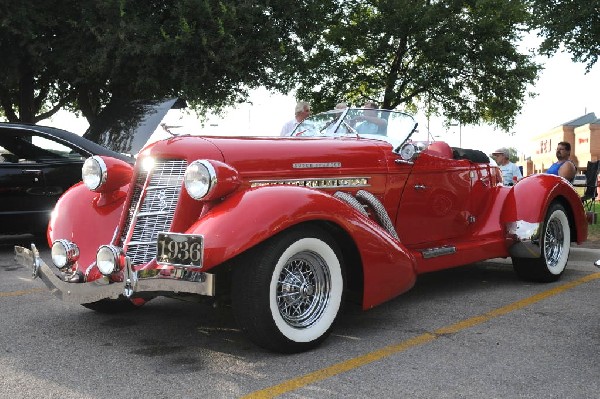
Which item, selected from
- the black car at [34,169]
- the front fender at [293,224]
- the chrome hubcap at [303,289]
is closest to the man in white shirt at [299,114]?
the black car at [34,169]

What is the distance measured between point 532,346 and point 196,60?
44.0ft

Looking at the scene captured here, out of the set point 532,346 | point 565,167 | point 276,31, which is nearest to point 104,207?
point 532,346

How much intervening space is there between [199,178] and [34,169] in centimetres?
472

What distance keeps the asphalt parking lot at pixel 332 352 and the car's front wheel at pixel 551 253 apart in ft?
1.64

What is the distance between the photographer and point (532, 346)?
3.79 metres

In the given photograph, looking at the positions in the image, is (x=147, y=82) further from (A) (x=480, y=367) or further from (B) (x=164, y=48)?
(A) (x=480, y=367)

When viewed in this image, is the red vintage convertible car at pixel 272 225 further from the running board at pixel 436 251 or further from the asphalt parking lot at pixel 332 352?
the asphalt parking lot at pixel 332 352

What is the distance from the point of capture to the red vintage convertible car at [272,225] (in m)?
3.44

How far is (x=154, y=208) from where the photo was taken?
3.91m

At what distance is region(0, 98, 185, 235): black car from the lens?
7.39 meters

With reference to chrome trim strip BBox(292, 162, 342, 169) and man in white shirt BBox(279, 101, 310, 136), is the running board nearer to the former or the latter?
chrome trim strip BBox(292, 162, 342, 169)

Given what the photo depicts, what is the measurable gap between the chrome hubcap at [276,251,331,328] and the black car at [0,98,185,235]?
4096mm

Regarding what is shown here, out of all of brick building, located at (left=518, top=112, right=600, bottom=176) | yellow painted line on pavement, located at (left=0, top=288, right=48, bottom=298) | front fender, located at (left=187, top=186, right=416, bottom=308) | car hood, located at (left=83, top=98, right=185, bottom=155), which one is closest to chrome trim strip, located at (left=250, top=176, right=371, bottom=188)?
front fender, located at (left=187, top=186, right=416, bottom=308)

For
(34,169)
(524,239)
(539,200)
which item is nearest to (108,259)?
(524,239)
